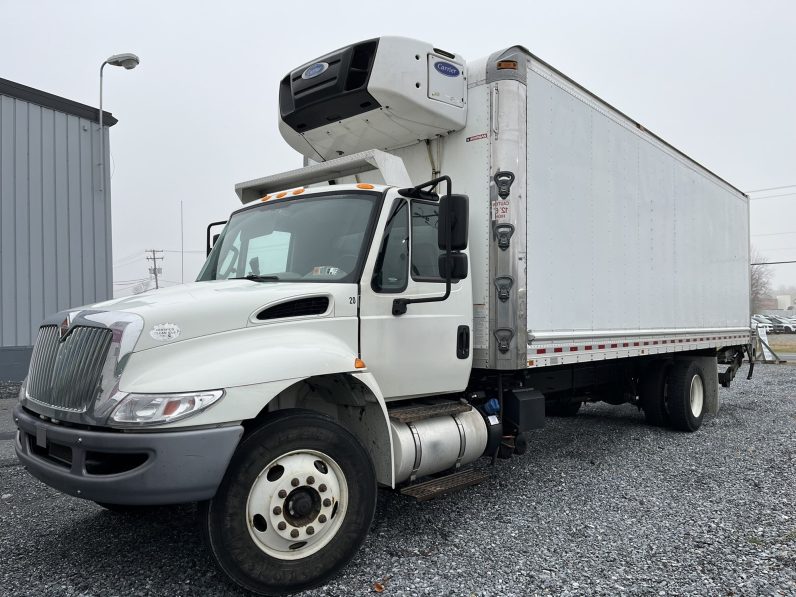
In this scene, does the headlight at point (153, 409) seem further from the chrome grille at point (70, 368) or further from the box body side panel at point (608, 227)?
the box body side panel at point (608, 227)

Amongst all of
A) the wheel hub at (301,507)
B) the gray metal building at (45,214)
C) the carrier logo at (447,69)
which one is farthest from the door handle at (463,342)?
the gray metal building at (45,214)

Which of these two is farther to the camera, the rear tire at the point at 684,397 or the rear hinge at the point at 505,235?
the rear tire at the point at 684,397

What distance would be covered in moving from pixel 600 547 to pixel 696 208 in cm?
596

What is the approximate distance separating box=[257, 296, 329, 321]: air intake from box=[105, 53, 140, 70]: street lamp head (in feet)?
36.7

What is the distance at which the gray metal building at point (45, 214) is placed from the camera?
42.3 ft

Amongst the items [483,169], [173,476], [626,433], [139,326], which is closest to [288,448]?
[173,476]

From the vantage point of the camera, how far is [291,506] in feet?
11.2

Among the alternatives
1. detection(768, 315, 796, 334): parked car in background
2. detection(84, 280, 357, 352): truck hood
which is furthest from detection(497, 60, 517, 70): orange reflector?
detection(768, 315, 796, 334): parked car in background

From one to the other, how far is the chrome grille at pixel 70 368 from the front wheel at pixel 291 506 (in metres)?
0.88

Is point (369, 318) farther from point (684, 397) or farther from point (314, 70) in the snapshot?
point (684, 397)

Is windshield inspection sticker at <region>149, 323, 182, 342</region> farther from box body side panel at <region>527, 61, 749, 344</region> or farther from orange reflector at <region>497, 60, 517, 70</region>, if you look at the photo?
orange reflector at <region>497, 60, 517, 70</region>

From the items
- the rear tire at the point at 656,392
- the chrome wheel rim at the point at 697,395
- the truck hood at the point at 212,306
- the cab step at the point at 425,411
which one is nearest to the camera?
the truck hood at the point at 212,306

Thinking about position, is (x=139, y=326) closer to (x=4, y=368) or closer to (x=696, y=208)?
(x=696, y=208)

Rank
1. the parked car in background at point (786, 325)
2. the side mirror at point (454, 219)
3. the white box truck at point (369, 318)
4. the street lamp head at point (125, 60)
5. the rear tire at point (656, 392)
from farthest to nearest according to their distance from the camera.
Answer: the parked car in background at point (786, 325) → the street lamp head at point (125, 60) → the rear tire at point (656, 392) → the side mirror at point (454, 219) → the white box truck at point (369, 318)
